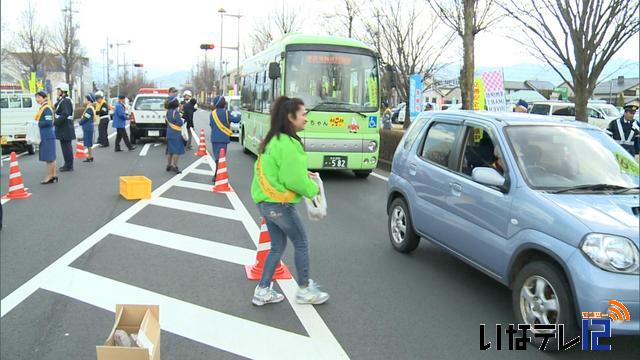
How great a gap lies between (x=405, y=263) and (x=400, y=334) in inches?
75.9

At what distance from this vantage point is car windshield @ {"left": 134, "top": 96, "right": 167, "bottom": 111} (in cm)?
1997

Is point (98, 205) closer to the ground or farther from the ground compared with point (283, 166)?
closer to the ground

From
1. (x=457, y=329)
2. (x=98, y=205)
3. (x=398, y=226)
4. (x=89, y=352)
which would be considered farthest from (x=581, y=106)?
(x=89, y=352)

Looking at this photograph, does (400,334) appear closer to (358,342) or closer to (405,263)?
(358,342)

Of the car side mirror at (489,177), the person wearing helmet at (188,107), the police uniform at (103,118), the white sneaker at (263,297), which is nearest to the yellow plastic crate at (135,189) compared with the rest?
the white sneaker at (263,297)

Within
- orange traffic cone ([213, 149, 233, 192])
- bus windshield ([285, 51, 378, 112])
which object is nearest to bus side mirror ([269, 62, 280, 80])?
bus windshield ([285, 51, 378, 112])

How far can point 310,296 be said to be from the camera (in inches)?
190

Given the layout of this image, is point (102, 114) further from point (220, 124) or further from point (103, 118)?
point (220, 124)

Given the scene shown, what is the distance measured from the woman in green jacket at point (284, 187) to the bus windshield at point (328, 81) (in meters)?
7.64

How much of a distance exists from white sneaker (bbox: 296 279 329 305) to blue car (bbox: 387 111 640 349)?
1398mm

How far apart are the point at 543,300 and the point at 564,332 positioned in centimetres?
27

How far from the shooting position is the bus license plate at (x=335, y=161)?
39.4 ft

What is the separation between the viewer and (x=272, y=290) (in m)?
4.95

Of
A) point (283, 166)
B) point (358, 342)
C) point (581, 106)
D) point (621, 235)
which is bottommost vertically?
point (358, 342)
